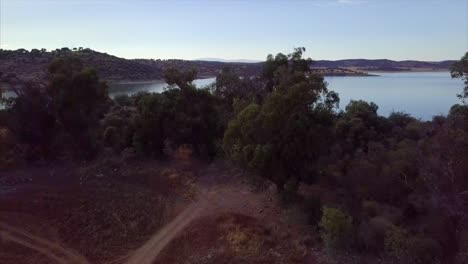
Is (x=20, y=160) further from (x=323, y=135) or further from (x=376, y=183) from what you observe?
(x=376, y=183)

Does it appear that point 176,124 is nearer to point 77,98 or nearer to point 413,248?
point 77,98

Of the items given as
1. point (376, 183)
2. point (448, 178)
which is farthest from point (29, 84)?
point (448, 178)

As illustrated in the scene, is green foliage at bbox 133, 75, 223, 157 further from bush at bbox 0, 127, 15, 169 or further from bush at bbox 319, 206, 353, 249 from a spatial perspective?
bush at bbox 319, 206, 353, 249

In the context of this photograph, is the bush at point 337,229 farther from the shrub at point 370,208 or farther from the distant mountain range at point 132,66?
the distant mountain range at point 132,66

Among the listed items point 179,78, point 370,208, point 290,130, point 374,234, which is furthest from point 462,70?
point 179,78

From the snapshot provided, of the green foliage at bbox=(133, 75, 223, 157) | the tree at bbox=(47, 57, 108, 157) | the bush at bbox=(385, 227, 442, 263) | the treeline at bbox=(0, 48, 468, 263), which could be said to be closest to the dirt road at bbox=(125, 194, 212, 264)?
the treeline at bbox=(0, 48, 468, 263)

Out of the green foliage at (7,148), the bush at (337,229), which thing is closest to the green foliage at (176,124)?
the green foliage at (7,148)
